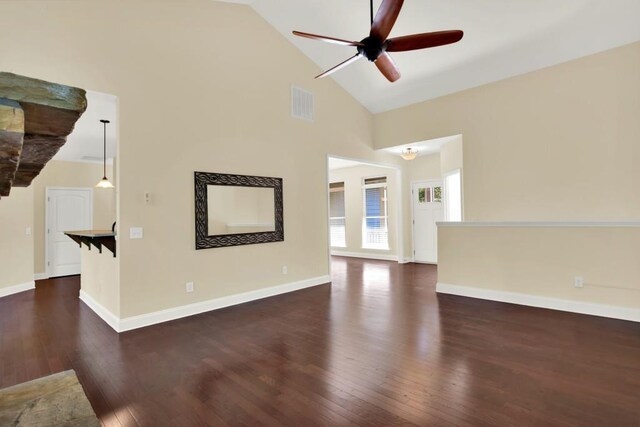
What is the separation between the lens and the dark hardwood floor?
2086 millimetres

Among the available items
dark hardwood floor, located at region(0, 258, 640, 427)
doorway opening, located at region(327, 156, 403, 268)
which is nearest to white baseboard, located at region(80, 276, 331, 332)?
dark hardwood floor, located at region(0, 258, 640, 427)

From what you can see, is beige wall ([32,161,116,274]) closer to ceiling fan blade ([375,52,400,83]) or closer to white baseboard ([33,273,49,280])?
white baseboard ([33,273,49,280])

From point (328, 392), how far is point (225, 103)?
3902 millimetres

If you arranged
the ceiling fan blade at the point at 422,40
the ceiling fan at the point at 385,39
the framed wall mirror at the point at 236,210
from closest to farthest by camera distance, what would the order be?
the ceiling fan at the point at 385,39
the ceiling fan blade at the point at 422,40
the framed wall mirror at the point at 236,210

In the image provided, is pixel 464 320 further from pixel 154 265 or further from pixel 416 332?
pixel 154 265

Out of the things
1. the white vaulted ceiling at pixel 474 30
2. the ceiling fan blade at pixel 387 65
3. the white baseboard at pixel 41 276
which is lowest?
the white baseboard at pixel 41 276

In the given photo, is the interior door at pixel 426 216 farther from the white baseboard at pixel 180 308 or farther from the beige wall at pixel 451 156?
the white baseboard at pixel 180 308

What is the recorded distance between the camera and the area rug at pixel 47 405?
1.36m

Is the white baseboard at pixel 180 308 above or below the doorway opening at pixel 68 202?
below

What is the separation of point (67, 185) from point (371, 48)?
7357 mm

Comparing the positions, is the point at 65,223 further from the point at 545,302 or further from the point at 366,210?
the point at 545,302

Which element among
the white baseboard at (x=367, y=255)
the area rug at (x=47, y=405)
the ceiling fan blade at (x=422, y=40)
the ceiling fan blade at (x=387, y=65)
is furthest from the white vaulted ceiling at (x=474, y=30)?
the area rug at (x=47, y=405)

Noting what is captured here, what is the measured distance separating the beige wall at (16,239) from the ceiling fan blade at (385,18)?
253 inches

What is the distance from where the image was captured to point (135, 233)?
376cm
